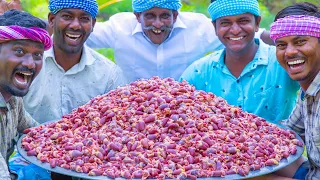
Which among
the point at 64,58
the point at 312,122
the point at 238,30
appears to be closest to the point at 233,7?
the point at 238,30

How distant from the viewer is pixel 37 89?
4.02 metres

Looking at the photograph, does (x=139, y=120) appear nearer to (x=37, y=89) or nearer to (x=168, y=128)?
(x=168, y=128)

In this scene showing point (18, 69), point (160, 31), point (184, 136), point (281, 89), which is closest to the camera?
point (184, 136)

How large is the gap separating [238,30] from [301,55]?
843mm

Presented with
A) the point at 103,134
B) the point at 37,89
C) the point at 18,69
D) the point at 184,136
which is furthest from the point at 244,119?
the point at 37,89

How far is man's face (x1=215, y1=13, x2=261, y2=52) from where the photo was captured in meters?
3.88

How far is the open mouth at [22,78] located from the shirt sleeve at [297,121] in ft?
5.52

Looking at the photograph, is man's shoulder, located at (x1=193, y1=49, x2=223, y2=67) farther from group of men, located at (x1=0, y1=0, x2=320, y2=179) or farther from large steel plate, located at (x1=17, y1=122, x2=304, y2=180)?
large steel plate, located at (x1=17, y1=122, x2=304, y2=180)

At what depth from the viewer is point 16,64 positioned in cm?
300

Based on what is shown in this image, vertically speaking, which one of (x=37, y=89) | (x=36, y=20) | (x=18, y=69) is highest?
(x=36, y=20)

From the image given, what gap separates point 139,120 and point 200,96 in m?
0.46

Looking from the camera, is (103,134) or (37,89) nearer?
(103,134)

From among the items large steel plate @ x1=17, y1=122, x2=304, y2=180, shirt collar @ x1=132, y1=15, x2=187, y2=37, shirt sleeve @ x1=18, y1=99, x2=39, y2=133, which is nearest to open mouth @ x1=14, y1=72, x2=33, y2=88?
shirt sleeve @ x1=18, y1=99, x2=39, y2=133

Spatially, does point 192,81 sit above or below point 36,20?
below
